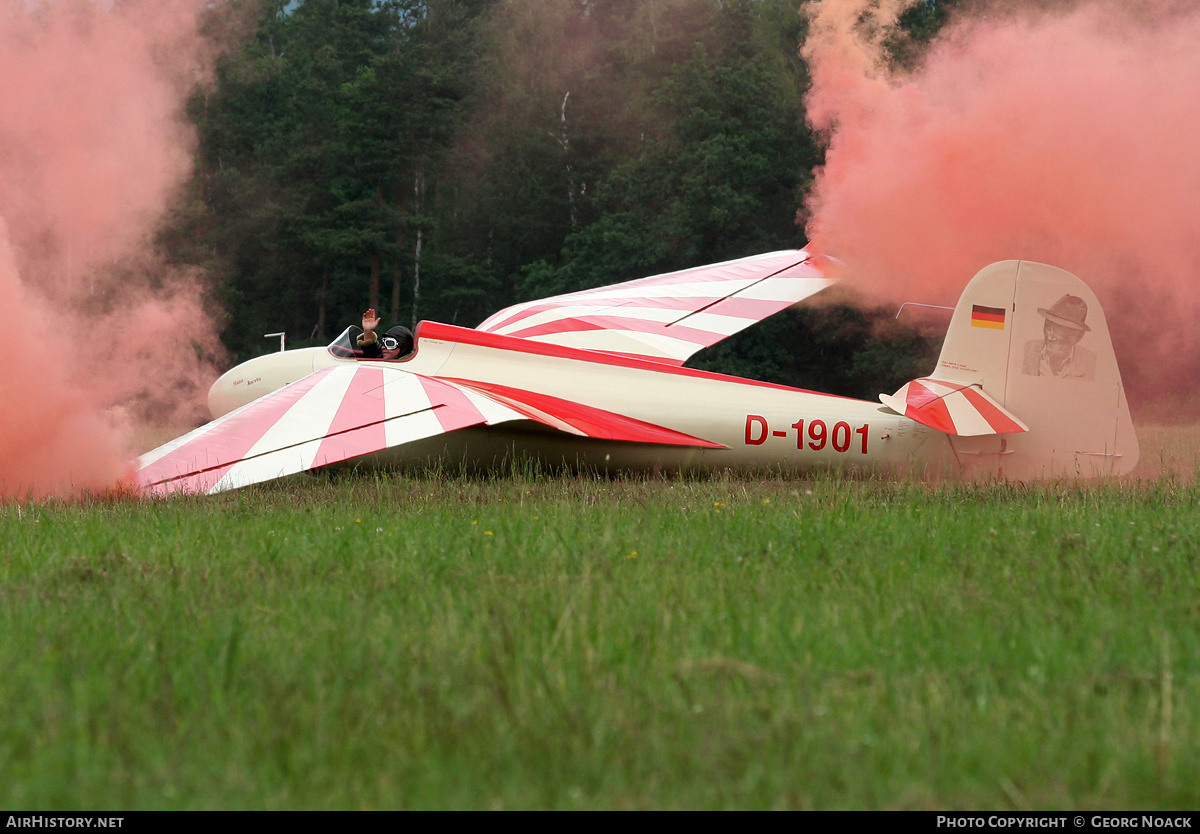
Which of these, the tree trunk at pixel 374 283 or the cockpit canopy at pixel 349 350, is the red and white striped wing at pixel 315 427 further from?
the tree trunk at pixel 374 283

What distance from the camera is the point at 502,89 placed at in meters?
54.4

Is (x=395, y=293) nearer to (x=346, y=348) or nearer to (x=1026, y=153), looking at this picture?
(x=346, y=348)

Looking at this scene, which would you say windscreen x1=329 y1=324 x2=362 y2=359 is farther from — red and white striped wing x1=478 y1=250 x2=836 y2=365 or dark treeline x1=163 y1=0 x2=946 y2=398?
dark treeline x1=163 y1=0 x2=946 y2=398

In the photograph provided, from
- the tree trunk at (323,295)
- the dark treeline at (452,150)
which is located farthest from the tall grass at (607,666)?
the tree trunk at (323,295)

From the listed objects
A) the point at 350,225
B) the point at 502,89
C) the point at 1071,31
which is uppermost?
the point at 502,89

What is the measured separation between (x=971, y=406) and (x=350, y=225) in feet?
141

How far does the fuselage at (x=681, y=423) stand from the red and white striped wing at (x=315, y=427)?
2.52 ft

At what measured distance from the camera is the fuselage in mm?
11625

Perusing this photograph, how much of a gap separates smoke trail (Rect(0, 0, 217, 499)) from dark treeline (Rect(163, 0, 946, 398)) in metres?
29.2

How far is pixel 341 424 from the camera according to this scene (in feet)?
34.2

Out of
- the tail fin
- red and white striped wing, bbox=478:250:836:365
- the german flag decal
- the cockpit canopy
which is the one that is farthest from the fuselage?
red and white striped wing, bbox=478:250:836:365

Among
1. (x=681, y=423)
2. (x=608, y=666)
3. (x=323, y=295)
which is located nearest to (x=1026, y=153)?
(x=681, y=423)
